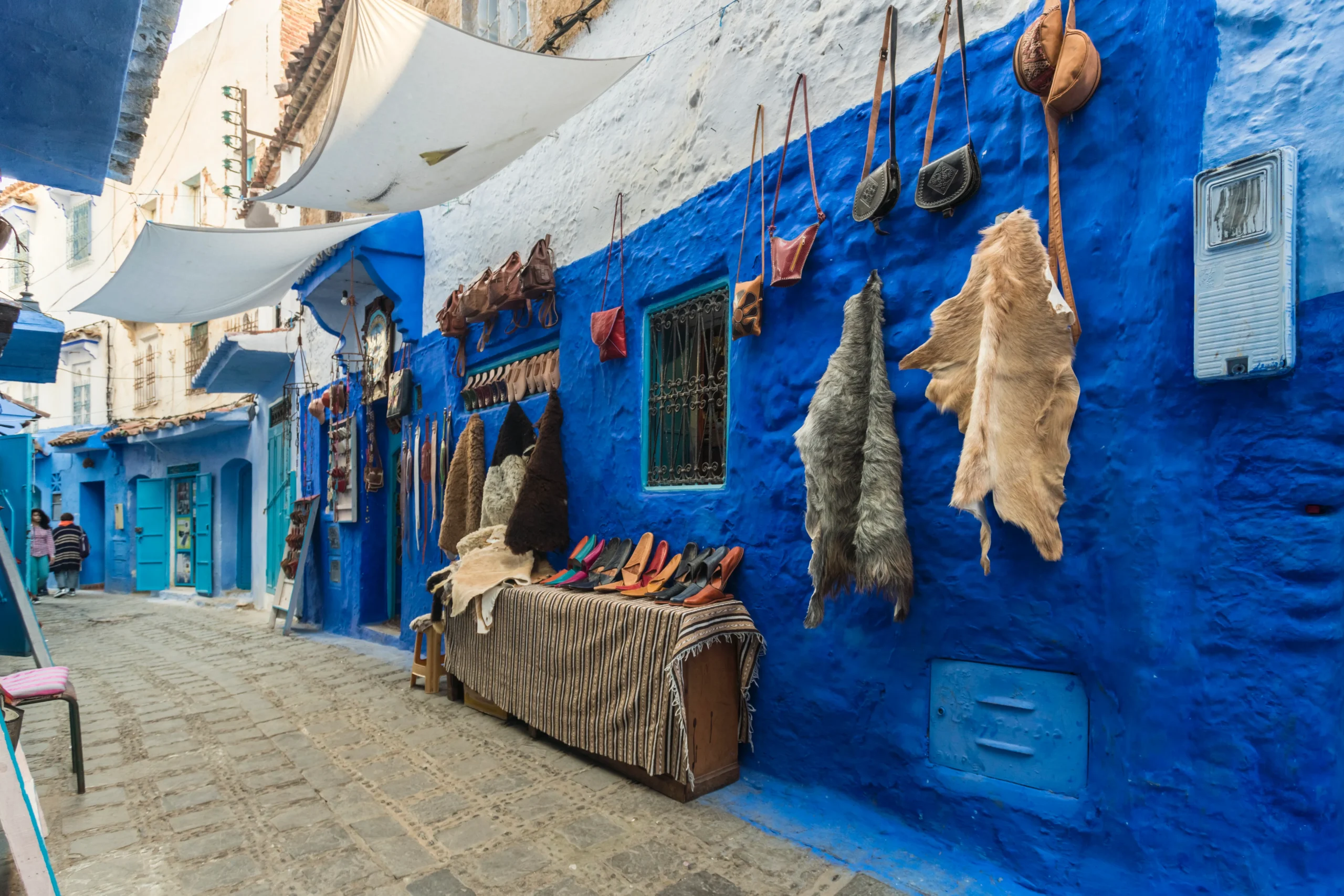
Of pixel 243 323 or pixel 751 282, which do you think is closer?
pixel 751 282

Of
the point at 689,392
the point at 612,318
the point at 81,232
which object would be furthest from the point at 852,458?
the point at 81,232

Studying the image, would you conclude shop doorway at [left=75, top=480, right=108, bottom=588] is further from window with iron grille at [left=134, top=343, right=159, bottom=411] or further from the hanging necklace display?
the hanging necklace display

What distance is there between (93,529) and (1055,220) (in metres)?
21.7

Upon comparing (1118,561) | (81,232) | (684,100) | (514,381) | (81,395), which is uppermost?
(81,232)

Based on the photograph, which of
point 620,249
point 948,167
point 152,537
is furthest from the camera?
point 152,537

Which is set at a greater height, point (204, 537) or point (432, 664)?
point (432, 664)

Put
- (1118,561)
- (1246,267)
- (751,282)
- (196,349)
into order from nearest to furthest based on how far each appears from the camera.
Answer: (1246,267) → (1118,561) → (751,282) → (196,349)

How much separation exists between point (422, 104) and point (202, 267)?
11.6ft

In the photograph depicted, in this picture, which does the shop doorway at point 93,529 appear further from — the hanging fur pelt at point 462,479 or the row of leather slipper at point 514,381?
the row of leather slipper at point 514,381

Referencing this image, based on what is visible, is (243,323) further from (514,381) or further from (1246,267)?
(1246,267)

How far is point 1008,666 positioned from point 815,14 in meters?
2.98

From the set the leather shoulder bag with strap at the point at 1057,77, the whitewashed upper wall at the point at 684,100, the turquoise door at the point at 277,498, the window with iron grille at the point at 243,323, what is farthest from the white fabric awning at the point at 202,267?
the window with iron grille at the point at 243,323

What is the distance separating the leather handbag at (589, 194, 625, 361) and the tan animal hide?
246cm

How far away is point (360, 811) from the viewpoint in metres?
3.35
